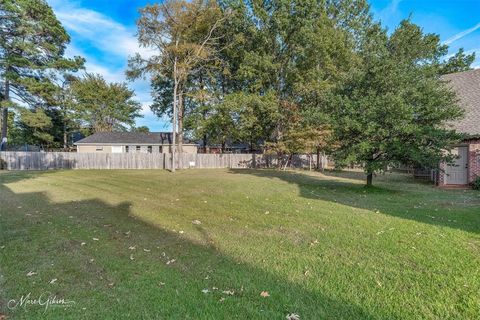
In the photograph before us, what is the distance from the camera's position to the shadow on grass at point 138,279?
273 centimetres

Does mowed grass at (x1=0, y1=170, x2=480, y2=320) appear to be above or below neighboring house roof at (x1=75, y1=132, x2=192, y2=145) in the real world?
below

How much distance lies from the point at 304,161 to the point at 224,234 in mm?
28186

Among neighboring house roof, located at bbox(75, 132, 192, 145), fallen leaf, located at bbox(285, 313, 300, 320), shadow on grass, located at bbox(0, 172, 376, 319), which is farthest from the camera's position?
neighboring house roof, located at bbox(75, 132, 192, 145)

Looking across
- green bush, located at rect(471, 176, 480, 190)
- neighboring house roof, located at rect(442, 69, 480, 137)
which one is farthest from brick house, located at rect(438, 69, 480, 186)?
green bush, located at rect(471, 176, 480, 190)

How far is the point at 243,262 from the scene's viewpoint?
3.92 meters

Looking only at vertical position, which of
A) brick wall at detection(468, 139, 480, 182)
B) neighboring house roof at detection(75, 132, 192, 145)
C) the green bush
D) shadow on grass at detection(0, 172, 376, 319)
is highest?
neighboring house roof at detection(75, 132, 192, 145)

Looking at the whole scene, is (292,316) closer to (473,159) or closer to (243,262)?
(243,262)

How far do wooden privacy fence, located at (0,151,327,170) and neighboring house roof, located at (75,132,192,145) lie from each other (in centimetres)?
592

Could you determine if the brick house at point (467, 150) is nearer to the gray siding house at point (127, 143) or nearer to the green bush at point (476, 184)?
the green bush at point (476, 184)

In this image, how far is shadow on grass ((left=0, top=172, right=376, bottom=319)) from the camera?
8.95 ft

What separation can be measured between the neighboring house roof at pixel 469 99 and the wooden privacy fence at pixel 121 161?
12.9m

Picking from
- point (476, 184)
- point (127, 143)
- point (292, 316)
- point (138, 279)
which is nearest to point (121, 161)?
point (127, 143)

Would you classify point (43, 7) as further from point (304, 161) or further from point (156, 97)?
point (304, 161)

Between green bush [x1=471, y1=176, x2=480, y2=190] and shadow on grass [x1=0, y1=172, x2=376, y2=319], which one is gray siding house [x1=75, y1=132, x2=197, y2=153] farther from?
shadow on grass [x1=0, y1=172, x2=376, y2=319]
